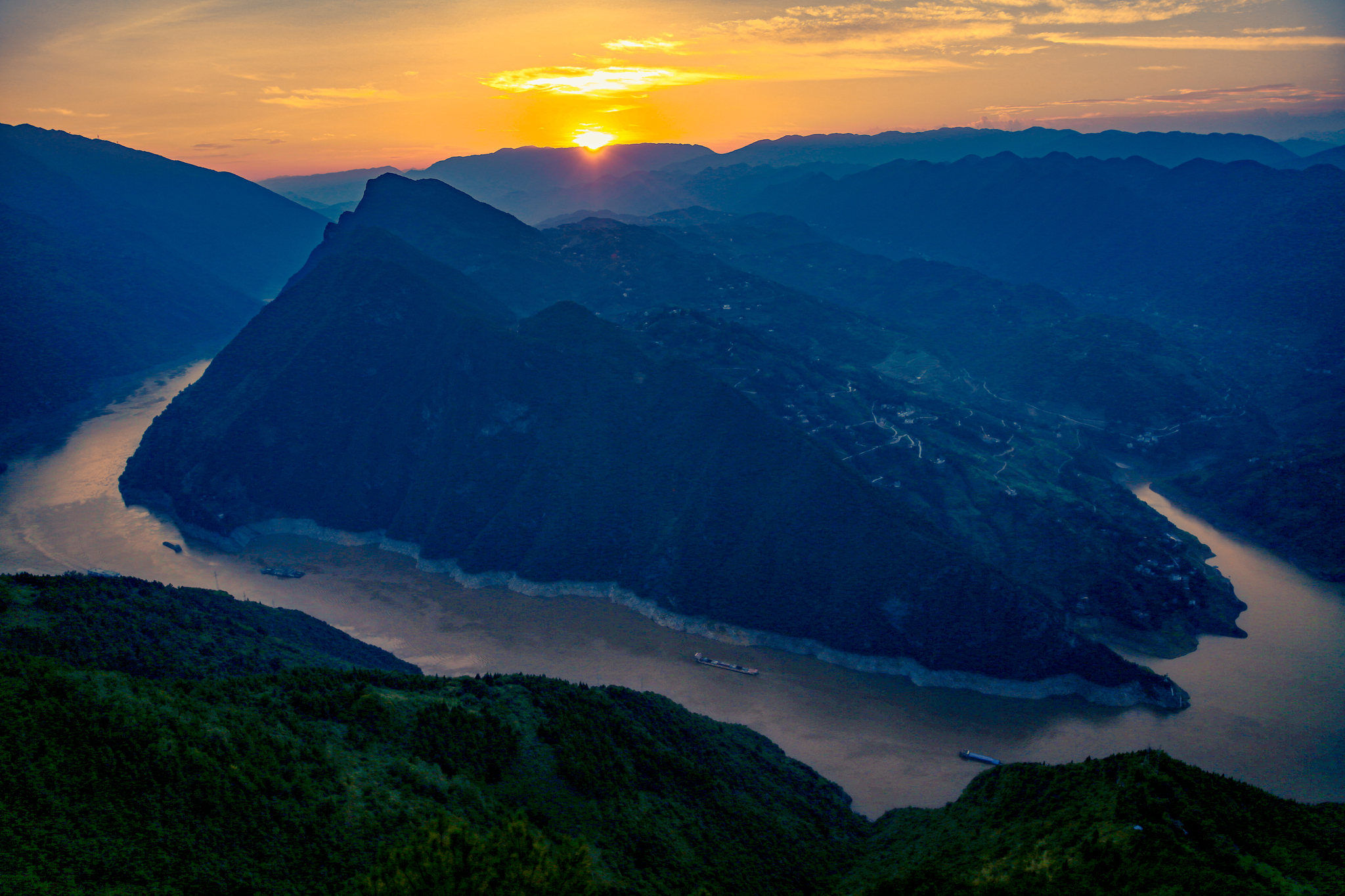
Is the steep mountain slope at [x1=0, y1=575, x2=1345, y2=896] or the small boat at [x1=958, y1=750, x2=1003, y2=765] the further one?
the small boat at [x1=958, y1=750, x2=1003, y2=765]

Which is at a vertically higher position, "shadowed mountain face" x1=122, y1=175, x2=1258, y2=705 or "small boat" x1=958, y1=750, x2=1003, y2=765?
"shadowed mountain face" x1=122, y1=175, x2=1258, y2=705

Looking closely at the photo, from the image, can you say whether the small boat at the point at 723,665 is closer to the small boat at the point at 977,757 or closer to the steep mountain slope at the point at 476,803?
the steep mountain slope at the point at 476,803

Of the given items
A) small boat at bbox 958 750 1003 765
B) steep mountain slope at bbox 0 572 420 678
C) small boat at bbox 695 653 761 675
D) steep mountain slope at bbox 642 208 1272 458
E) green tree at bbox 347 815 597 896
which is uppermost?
green tree at bbox 347 815 597 896

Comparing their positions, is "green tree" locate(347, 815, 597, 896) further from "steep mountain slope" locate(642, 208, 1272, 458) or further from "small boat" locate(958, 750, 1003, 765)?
"steep mountain slope" locate(642, 208, 1272, 458)

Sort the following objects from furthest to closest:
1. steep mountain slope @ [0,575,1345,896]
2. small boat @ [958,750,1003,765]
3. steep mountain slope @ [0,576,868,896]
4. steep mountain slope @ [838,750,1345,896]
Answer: small boat @ [958,750,1003,765] → steep mountain slope @ [838,750,1345,896] → steep mountain slope @ [0,576,868,896] → steep mountain slope @ [0,575,1345,896]

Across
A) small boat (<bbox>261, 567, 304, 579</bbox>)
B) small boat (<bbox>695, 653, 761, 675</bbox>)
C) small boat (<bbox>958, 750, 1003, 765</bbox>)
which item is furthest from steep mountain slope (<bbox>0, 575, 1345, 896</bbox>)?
small boat (<bbox>261, 567, 304, 579</bbox>)

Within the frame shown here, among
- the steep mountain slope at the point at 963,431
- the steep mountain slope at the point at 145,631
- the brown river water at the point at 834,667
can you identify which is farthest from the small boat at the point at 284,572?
the steep mountain slope at the point at 963,431

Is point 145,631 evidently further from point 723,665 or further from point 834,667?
point 834,667

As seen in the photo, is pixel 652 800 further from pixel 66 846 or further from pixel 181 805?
pixel 66 846
